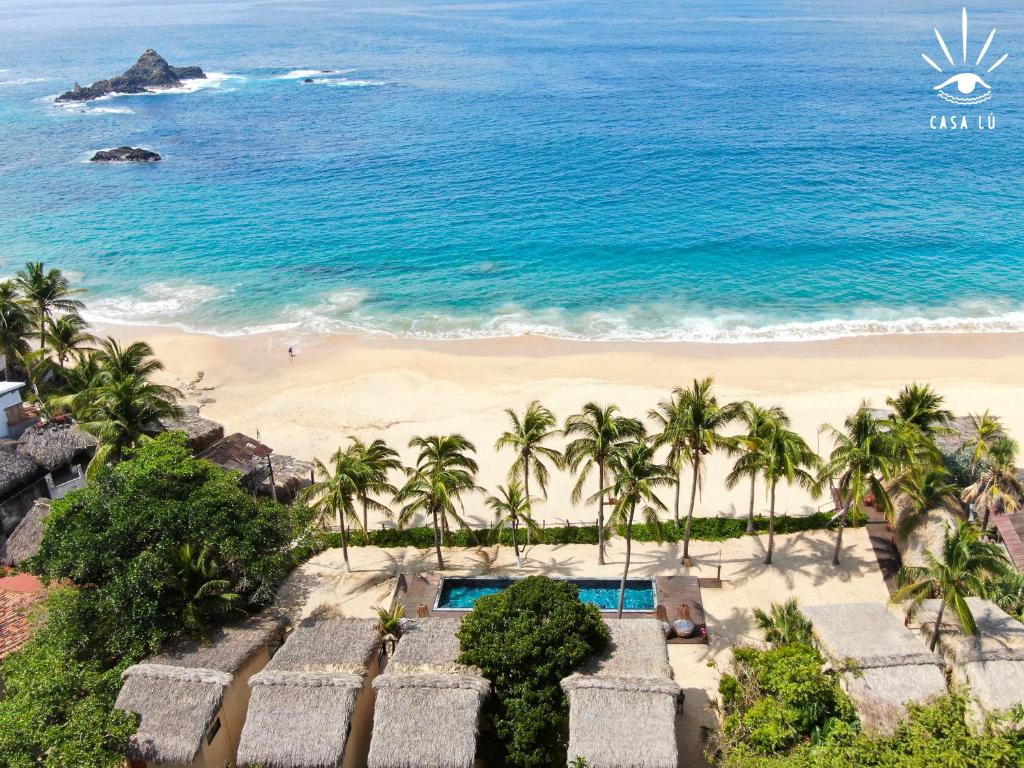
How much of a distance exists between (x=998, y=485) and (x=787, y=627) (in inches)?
471

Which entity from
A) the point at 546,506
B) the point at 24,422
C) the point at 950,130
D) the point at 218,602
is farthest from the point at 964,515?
the point at 950,130

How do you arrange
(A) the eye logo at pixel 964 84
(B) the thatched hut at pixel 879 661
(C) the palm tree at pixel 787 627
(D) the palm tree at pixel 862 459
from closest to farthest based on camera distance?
1. (B) the thatched hut at pixel 879 661
2. (C) the palm tree at pixel 787 627
3. (D) the palm tree at pixel 862 459
4. (A) the eye logo at pixel 964 84

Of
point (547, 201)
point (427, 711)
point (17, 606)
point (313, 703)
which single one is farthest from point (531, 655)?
point (547, 201)

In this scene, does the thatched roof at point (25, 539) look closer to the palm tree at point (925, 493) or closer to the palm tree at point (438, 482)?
the palm tree at point (438, 482)

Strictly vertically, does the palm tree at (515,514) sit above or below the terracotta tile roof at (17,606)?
above

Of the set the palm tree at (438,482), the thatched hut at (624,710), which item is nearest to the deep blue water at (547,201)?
the palm tree at (438,482)

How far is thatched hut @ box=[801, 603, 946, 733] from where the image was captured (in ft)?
66.8

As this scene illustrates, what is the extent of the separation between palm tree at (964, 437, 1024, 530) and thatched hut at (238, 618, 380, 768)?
73.4 feet

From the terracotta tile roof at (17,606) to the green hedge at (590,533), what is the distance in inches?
414

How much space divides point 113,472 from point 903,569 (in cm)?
2675

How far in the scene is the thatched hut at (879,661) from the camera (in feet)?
66.8

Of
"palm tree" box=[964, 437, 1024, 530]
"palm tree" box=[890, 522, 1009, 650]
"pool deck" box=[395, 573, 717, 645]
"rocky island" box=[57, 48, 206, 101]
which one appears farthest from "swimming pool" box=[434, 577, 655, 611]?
"rocky island" box=[57, 48, 206, 101]

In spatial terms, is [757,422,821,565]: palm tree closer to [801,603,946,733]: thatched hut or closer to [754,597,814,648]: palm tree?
[754,597,814,648]: palm tree

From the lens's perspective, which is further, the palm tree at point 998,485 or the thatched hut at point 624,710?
the palm tree at point 998,485
